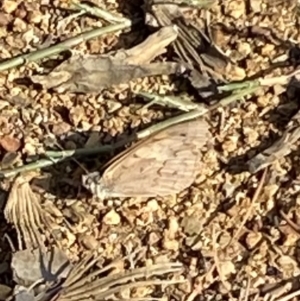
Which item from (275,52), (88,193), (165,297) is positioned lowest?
(165,297)

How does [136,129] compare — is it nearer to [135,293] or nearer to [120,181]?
[120,181]

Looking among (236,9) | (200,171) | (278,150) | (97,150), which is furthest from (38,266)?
(236,9)

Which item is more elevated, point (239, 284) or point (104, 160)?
point (104, 160)

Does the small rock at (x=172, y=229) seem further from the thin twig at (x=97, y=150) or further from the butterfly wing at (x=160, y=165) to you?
the thin twig at (x=97, y=150)

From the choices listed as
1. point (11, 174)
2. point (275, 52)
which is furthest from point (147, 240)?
point (275, 52)

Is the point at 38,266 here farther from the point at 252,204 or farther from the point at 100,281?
the point at 252,204

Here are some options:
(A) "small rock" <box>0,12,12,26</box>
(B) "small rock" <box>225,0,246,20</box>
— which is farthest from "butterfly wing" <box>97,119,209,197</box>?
(A) "small rock" <box>0,12,12,26</box>
